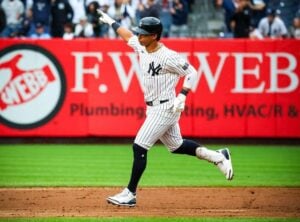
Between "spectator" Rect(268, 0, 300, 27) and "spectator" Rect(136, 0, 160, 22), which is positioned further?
"spectator" Rect(268, 0, 300, 27)

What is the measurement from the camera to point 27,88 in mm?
18062

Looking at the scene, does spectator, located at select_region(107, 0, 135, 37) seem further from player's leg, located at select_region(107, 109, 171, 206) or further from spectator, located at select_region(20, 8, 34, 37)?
player's leg, located at select_region(107, 109, 171, 206)

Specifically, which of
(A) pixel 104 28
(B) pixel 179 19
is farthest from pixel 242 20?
(A) pixel 104 28

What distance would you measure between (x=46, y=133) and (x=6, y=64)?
5.97 feet

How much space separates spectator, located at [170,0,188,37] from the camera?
67.6 feet

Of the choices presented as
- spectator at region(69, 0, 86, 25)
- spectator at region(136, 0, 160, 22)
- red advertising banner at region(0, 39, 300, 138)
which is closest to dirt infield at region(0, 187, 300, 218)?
red advertising banner at region(0, 39, 300, 138)

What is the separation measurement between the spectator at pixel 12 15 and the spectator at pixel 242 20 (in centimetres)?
552

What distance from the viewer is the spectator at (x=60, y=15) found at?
20234 mm

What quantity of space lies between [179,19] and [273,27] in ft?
8.03

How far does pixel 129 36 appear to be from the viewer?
1016 cm

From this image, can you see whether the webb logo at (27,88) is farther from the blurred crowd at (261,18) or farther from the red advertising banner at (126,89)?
the blurred crowd at (261,18)

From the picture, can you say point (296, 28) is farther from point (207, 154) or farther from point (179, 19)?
point (207, 154)

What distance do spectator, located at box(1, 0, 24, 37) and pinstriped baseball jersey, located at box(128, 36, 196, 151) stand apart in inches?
443

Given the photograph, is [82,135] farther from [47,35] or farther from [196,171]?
[196,171]
